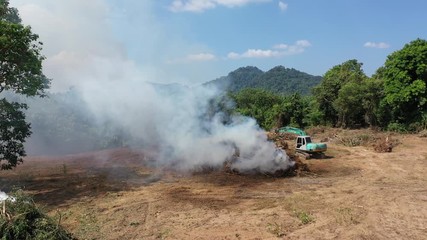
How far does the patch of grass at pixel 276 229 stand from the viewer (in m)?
11.4

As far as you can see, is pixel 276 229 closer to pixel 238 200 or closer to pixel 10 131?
pixel 238 200

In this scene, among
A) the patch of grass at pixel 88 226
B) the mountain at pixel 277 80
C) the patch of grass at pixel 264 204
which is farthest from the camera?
the mountain at pixel 277 80

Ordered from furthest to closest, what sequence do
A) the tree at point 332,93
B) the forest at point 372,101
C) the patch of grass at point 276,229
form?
the tree at point 332,93 → the forest at point 372,101 → the patch of grass at point 276,229

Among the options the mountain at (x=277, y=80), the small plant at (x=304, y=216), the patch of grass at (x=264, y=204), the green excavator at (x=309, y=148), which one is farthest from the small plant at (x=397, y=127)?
the mountain at (x=277, y=80)

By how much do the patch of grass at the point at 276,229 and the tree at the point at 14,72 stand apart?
503 inches

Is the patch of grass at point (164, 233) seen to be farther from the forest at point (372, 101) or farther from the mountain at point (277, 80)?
the mountain at point (277, 80)

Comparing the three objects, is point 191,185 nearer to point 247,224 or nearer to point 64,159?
point 247,224

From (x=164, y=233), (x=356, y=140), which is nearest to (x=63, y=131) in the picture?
(x=356, y=140)

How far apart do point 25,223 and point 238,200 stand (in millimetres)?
8297

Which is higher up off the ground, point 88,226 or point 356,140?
point 356,140

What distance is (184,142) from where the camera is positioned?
22938 millimetres

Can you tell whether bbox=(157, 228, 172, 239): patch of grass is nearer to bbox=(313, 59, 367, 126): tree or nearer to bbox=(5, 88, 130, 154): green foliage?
bbox=(5, 88, 130, 154): green foliage

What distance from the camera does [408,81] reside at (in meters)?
34.2

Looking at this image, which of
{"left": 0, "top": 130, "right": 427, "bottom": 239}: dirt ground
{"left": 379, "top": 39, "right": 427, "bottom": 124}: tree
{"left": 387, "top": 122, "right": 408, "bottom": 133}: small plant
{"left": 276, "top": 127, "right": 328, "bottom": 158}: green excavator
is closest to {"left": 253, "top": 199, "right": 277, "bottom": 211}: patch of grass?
{"left": 0, "top": 130, "right": 427, "bottom": 239}: dirt ground
